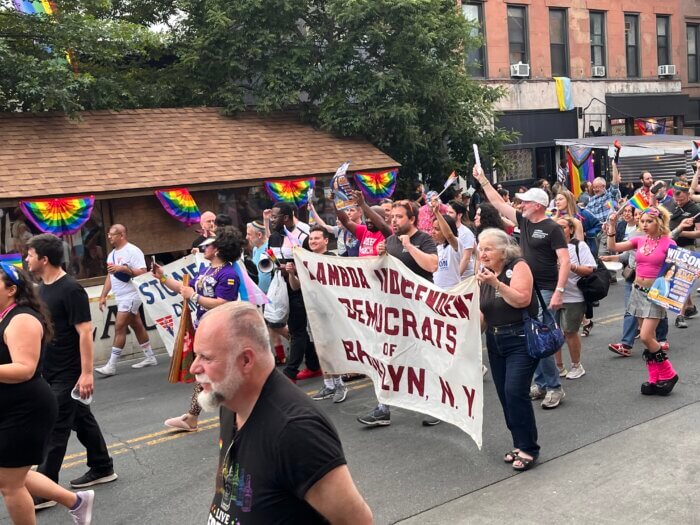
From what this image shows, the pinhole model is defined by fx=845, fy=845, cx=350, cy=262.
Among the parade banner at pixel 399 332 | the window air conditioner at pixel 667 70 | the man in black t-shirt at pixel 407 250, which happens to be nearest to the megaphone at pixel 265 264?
the parade banner at pixel 399 332

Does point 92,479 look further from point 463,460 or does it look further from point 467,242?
point 467,242

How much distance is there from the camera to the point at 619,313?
38.8ft

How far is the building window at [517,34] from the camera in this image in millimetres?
26219

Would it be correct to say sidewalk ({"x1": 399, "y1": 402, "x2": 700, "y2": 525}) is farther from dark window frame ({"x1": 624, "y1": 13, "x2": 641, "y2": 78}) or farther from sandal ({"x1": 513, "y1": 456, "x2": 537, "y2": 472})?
dark window frame ({"x1": 624, "y1": 13, "x2": 641, "y2": 78})

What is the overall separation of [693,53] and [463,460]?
31144mm

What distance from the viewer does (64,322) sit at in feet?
18.7

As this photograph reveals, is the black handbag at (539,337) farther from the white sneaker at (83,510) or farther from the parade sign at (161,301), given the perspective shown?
the parade sign at (161,301)

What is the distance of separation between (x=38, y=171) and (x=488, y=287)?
868cm

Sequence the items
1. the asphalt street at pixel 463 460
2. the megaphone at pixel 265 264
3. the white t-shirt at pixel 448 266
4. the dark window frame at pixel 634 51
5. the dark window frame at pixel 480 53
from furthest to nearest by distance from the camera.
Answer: the dark window frame at pixel 634 51 → the dark window frame at pixel 480 53 → the megaphone at pixel 265 264 → the white t-shirt at pixel 448 266 → the asphalt street at pixel 463 460

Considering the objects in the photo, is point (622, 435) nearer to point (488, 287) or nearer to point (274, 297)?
point (488, 287)

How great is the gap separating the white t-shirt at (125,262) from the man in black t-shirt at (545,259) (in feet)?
16.0

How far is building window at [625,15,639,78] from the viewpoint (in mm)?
30141

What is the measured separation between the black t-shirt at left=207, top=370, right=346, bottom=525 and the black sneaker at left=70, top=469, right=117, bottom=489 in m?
3.67

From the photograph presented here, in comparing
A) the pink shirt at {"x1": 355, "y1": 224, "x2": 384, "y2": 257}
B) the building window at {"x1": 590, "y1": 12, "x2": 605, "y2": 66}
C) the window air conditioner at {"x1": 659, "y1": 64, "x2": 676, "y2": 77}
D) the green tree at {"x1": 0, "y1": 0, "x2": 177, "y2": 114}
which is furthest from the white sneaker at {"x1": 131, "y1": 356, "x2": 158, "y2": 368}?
the window air conditioner at {"x1": 659, "y1": 64, "x2": 676, "y2": 77}
